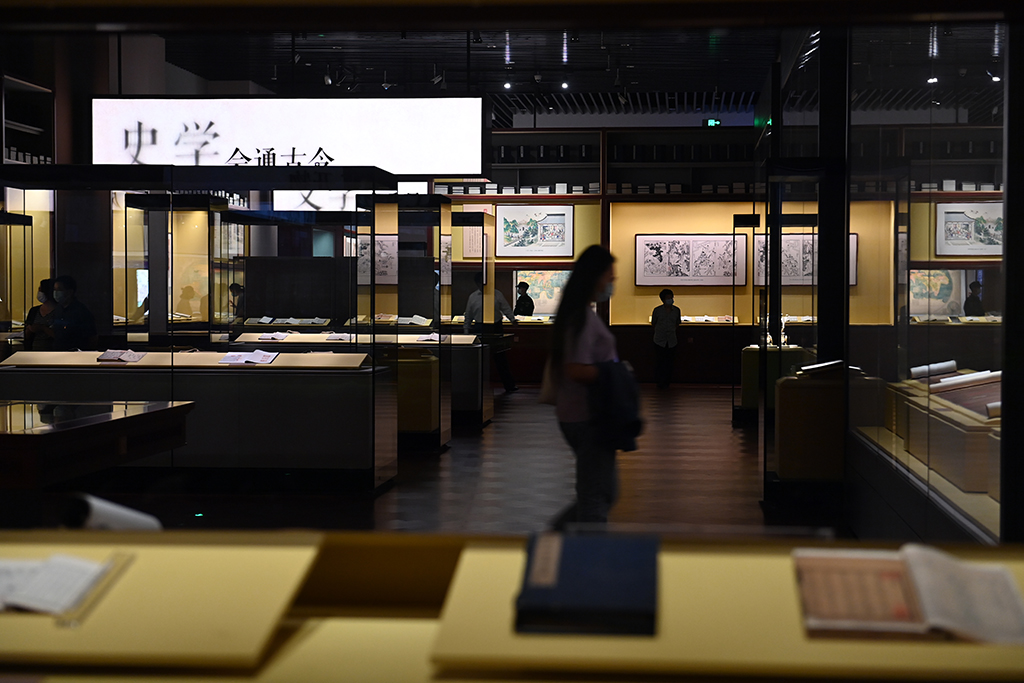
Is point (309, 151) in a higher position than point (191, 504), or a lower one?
higher

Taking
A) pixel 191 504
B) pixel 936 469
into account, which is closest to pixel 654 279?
pixel 191 504

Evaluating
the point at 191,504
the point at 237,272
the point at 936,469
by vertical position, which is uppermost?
the point at 237,272

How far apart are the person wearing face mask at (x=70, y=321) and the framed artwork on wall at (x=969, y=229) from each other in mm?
6070

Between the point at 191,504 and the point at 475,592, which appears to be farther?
the point at 191,504

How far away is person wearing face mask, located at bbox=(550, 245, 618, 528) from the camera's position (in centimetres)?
394

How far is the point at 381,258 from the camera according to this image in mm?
8711

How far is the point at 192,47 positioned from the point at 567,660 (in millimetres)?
11806

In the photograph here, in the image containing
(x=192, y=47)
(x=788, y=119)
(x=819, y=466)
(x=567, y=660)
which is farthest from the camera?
(x=192, y=47)


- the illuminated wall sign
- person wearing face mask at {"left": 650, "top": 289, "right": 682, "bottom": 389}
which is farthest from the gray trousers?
person wearing face mask at {"left": 650, "top": 289, "right": 682, "bottom": 389}

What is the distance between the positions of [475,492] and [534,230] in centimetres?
986

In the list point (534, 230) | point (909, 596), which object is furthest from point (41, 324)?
point (534, 230)

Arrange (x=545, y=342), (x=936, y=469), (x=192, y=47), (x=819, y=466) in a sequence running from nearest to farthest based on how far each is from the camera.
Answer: (x=936, y=469), (x=819, y=466), (x=192, y=47), (x=545, y=342)

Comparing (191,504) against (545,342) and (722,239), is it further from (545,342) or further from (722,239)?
(722,239)

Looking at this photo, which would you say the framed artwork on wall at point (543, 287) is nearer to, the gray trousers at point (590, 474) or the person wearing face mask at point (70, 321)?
the person wearing face mask at point (70, 321)
